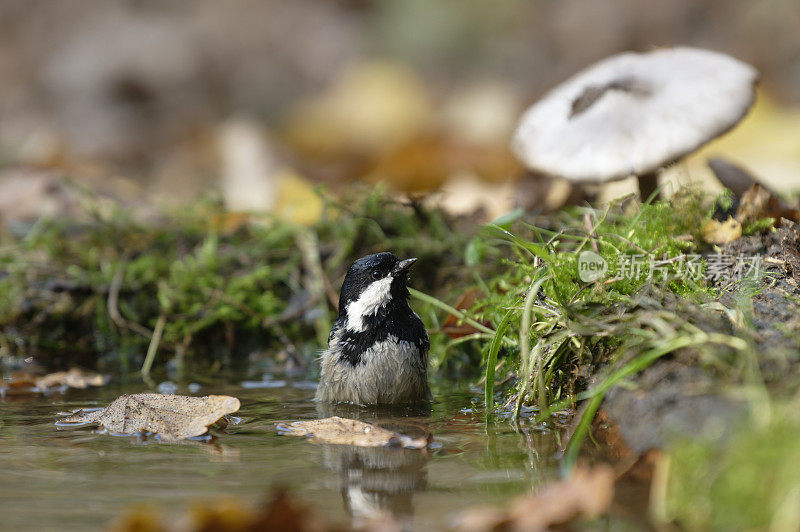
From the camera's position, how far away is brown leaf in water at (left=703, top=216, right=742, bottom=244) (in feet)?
10.7

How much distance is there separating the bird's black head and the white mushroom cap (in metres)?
0.96

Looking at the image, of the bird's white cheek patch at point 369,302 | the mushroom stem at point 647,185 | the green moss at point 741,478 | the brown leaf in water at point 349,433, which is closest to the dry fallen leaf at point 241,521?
the green moss at point 741,478

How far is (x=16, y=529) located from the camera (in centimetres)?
178

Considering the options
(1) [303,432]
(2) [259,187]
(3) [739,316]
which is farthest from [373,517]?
(2) [259,187]

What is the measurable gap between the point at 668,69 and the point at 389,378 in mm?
2207

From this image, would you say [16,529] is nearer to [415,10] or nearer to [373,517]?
[373,517]

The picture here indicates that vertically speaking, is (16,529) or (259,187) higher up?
(259,187)

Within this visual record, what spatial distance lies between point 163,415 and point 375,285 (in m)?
1.15

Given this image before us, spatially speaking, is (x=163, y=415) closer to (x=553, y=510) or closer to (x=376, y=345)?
(x=376, y=345)

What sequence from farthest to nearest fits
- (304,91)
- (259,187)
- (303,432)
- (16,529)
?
(304,91) → (259,187) → (303,432) → (16,529)

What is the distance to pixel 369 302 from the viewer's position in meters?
3.59

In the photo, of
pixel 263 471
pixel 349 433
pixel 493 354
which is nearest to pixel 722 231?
pixel 493 354

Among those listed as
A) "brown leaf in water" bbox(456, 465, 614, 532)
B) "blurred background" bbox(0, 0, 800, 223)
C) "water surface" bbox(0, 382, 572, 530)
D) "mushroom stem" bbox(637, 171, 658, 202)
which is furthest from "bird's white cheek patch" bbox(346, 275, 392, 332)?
"blurred background" bbox(0, 0, 800, 223)

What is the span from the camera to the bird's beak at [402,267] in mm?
→ 3615
